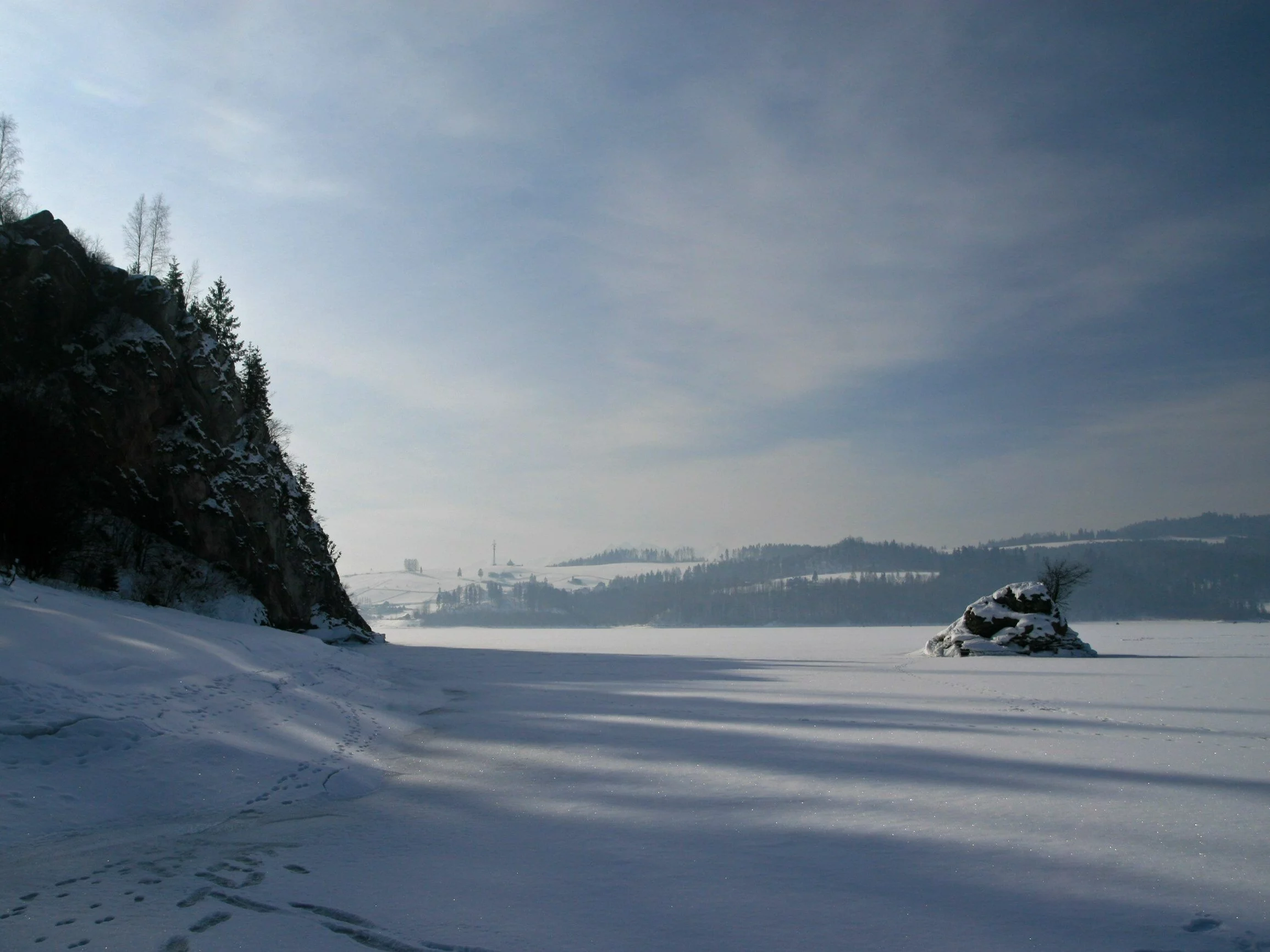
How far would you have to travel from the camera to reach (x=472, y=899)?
4.80 metres

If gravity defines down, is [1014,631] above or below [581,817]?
below

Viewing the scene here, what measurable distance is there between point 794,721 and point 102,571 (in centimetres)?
1957

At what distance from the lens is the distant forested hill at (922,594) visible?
461ft

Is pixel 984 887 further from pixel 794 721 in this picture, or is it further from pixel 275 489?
pixel 275 489

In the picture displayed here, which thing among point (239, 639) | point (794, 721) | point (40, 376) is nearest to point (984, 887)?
point (794, 721)

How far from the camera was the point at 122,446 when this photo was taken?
22.4 metres

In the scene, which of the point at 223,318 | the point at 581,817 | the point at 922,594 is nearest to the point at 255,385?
the point at 223,318

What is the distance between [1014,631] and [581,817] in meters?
32.0

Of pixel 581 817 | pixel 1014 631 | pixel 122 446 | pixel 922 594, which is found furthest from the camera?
pixel 922 594

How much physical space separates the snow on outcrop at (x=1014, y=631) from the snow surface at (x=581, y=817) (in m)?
19.1

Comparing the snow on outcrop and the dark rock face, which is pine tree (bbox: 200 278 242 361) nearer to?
the dark rock face

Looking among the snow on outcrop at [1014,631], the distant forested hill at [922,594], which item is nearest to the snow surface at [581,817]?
the snow on outcrop at [1014,631]

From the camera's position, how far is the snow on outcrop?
3216 cm

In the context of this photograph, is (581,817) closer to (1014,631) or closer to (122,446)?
(122,446)
